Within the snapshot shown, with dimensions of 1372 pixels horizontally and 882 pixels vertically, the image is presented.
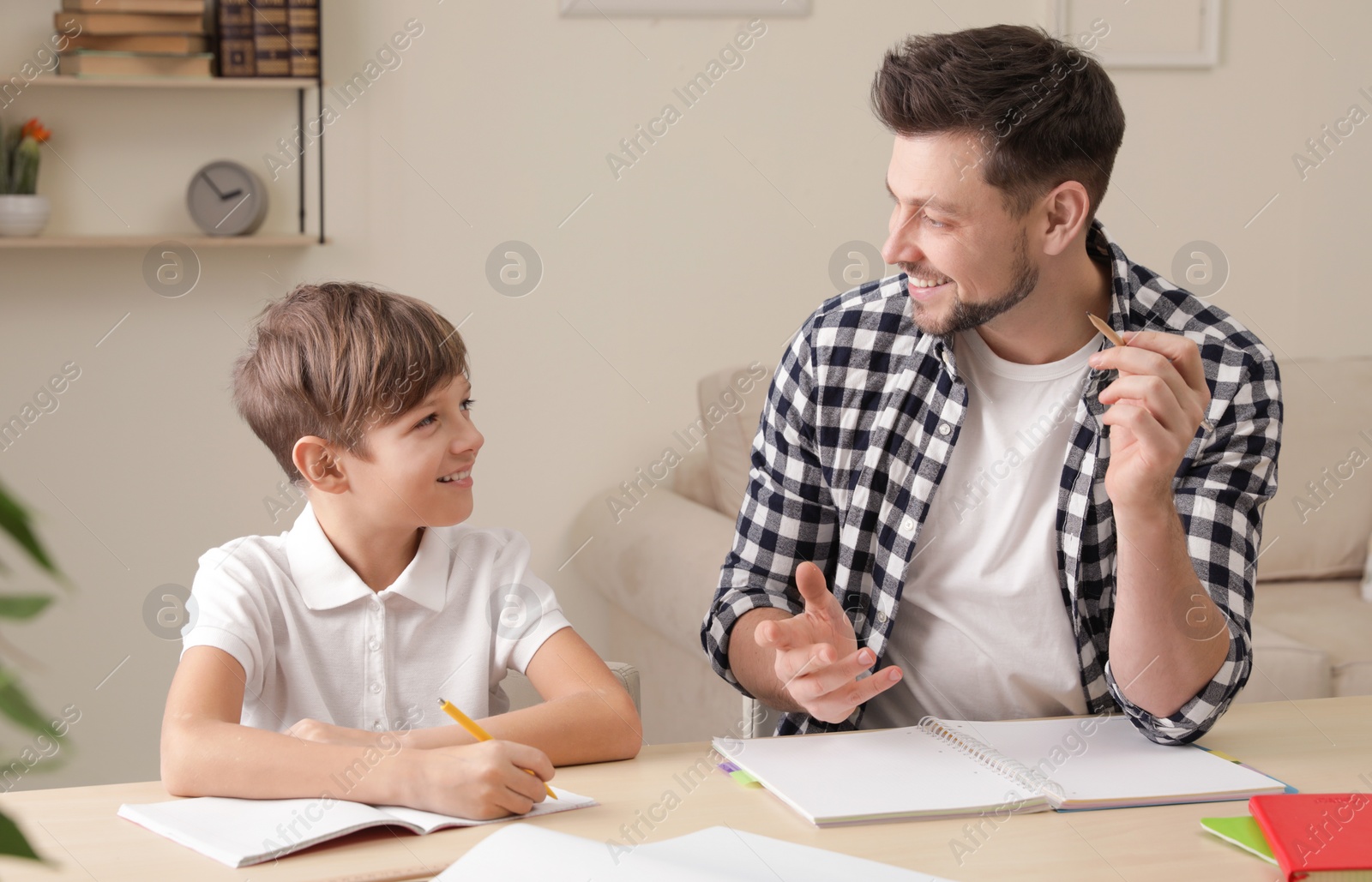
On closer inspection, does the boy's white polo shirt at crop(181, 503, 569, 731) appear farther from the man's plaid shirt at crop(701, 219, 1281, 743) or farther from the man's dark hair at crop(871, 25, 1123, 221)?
the man's dark hair at crop(871, 25, 1123, 221)

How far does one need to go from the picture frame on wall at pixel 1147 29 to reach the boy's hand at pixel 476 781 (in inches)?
91.6

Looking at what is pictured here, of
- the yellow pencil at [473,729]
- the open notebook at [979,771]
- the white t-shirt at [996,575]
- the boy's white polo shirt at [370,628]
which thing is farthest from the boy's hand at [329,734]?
the white t-shirt at [996,575]

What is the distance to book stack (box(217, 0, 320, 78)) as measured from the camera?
2.25 metres

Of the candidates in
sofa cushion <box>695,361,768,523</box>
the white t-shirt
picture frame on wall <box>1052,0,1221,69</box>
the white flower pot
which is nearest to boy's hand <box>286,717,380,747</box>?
the white t-shirt

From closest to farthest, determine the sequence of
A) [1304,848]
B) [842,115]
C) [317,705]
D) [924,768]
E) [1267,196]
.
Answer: [1304,848] < [924,768] < [317,705] < [842,115] < [1267,196]

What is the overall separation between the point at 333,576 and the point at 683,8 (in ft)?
5.63

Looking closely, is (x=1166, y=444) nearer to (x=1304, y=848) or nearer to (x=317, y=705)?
(x=1304, y=848)

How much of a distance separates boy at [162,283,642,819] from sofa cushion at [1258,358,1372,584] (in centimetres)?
178

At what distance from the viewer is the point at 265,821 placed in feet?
2.82

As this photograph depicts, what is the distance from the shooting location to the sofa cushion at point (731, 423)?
233 centimetres

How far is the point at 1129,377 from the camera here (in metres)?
0.99

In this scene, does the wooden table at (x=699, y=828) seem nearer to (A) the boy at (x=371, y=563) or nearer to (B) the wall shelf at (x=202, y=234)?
(A) the boy at (x=371, y=563)

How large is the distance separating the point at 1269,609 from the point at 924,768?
1.57m

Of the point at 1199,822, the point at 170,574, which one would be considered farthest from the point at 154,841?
the point at 170,574
